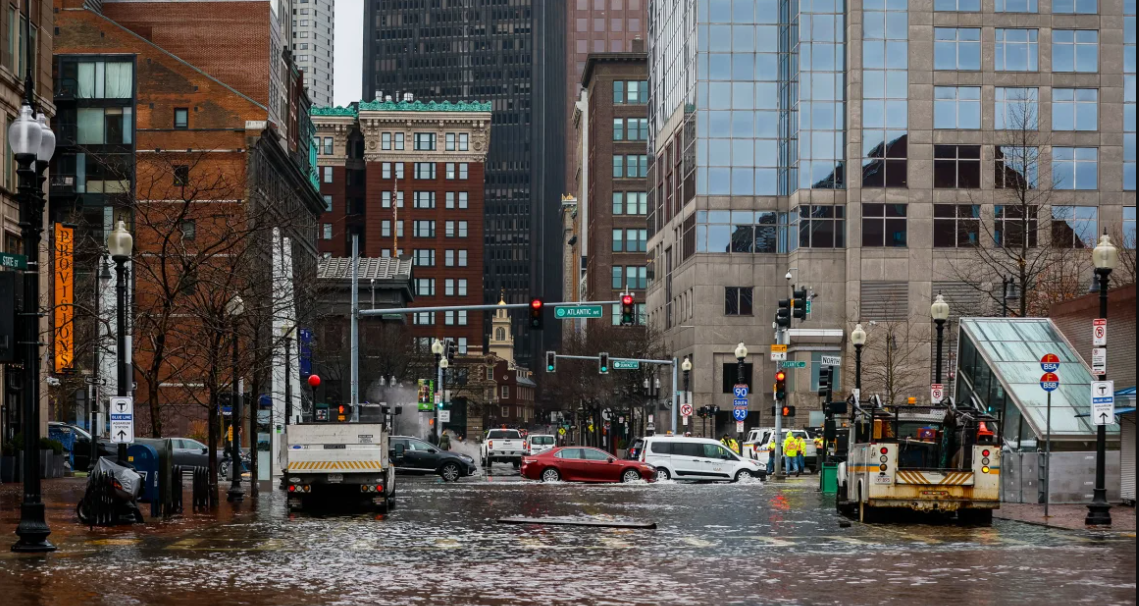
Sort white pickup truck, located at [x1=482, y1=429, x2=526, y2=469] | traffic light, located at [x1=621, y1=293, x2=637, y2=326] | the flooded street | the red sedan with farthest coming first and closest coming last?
white pickup truck, located at [x1=482, y1=429, x2=526, y2=469] → the red sedan → traffic light, located at [x1=621, y1=293, x2=637, y2=326] → the flooded street

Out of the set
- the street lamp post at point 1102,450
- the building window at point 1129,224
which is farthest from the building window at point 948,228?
the street lamp post at point 1102,450

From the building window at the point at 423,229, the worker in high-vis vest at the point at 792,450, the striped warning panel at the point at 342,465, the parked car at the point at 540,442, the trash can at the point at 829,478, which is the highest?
the building window at the point at 423,229

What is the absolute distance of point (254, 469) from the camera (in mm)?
40938

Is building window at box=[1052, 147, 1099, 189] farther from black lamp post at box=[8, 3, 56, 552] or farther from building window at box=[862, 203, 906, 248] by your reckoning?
black lamp post at box=[8, 3, 56, 552]

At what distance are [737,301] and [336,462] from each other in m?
61.5

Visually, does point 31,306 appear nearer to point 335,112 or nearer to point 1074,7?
point 1074,7

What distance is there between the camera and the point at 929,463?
2848 centimetres

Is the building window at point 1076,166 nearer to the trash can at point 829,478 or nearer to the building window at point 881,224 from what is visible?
the building window at point 881,224

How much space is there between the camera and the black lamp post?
20.2 m

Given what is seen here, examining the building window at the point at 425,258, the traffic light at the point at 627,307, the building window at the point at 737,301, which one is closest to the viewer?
the traffic light at the point at 627,307

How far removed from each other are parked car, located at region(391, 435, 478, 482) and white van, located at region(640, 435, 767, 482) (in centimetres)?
636

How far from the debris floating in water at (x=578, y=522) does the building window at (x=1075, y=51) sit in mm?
66430

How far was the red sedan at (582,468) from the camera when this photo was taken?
50.1 meters

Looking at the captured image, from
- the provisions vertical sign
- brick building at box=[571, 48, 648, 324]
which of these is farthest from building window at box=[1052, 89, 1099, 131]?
brick building at box=[571, 48, 648, 324]
